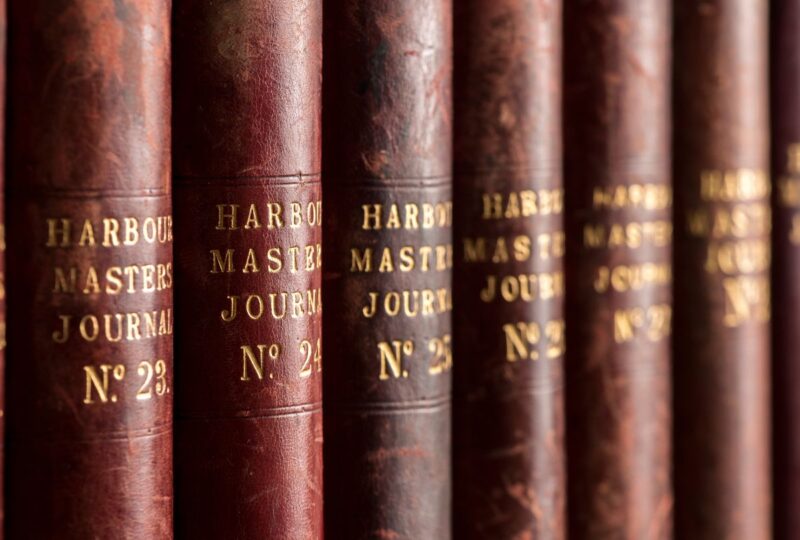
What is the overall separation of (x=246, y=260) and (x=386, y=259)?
0.08 metres

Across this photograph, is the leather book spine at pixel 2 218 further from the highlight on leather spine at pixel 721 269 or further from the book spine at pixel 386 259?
the highlight on leather spine at pixel 721 269

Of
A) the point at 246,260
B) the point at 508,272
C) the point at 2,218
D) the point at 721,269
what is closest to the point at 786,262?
the point at 721,269

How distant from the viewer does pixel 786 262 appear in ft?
2.62

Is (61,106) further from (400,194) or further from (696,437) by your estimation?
(696,437)

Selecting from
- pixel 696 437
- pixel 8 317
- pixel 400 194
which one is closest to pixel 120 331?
pixel 8 317

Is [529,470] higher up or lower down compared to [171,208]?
lower down

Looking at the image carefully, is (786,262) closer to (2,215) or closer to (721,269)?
(721,269)

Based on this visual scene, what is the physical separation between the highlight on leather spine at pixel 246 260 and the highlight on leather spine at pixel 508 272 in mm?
109

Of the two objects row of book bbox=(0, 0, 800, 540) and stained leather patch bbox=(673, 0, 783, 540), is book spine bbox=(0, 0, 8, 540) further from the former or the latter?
stained leather patch bbox=(673, 0, 783, 540)

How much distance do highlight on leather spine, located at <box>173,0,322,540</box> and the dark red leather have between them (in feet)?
1.18

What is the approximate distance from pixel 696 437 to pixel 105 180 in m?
0.43

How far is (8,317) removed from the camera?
0.52m

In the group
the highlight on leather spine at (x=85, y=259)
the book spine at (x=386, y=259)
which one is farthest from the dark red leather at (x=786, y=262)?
the highlight on leather spine at (x=85, y=259)

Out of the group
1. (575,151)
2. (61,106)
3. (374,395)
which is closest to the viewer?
(61,106)
